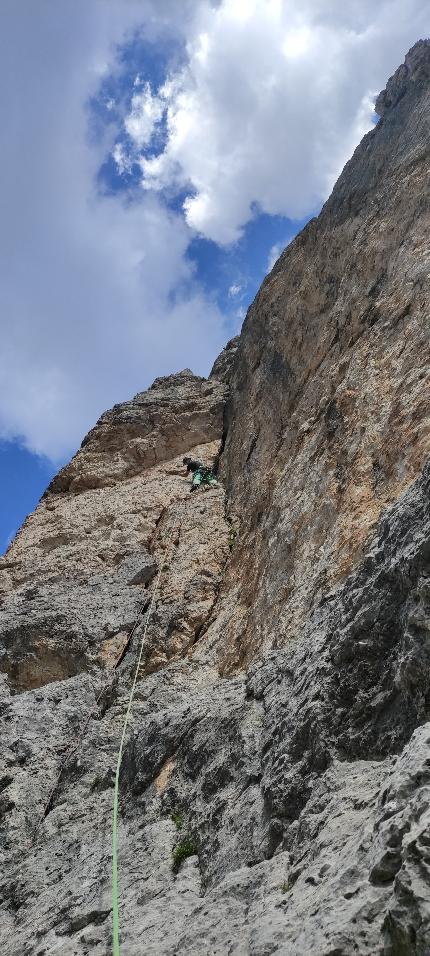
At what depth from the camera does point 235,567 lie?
43.0 ft

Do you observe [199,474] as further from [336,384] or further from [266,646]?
[266,646]

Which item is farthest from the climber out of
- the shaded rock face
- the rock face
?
the shaded rock face

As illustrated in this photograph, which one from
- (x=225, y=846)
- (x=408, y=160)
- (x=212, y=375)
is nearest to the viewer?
(x=225, y=846)

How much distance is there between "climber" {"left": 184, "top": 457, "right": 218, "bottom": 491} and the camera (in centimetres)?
1799

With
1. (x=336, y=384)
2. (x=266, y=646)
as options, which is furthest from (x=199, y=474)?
(x=266, y=646)

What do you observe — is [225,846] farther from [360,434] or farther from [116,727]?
[360,434]

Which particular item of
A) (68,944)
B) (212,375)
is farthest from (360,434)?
(212,375)

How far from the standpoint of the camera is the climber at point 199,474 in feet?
59.0

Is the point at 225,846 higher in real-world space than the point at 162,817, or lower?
lower

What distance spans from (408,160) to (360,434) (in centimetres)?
730

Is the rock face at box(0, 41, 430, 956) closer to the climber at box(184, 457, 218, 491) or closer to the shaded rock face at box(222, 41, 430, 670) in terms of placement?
the shaded rock face at box(222, 41, 430, 670)

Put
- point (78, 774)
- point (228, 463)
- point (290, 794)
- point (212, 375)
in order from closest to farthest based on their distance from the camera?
point (290, 794)
point (78, 774)
point (228, 463)
point (212, 375)

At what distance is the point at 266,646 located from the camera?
9.22 meters

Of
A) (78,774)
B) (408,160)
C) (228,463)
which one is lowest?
(78,774)
